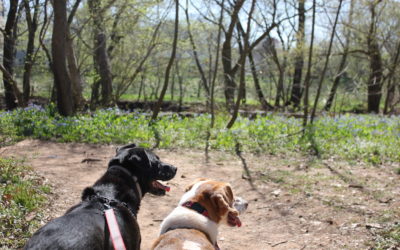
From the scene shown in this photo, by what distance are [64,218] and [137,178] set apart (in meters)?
1.18

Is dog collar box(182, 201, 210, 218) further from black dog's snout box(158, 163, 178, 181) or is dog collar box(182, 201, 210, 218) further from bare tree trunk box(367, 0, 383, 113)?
bare tree trunk box(367, 0, 383, 113)

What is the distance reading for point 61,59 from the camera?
477 inches

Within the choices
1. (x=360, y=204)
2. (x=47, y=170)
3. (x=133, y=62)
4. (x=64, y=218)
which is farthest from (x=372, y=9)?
(x=64, y=218)

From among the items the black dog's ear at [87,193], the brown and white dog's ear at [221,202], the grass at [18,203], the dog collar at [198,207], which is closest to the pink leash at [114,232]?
the black dog's ear at [87,193]

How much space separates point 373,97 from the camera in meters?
23.5

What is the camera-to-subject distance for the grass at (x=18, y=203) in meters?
4.38

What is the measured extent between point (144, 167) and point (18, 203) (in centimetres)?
202

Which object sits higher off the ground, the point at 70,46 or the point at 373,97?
the point at 70,46

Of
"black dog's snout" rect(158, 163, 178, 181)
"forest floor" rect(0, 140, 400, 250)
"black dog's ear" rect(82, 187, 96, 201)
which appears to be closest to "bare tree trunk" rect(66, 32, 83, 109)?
"forest floor" rect(0, 140, 400, 250)

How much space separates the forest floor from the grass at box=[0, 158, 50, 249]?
0.79 ft

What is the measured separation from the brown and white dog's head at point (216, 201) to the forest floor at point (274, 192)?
129 centimetres

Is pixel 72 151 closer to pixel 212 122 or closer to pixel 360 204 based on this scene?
pixel 212 122

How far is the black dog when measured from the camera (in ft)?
9.02

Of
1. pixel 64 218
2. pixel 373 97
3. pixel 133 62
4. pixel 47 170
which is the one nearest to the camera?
pixel 64 218
